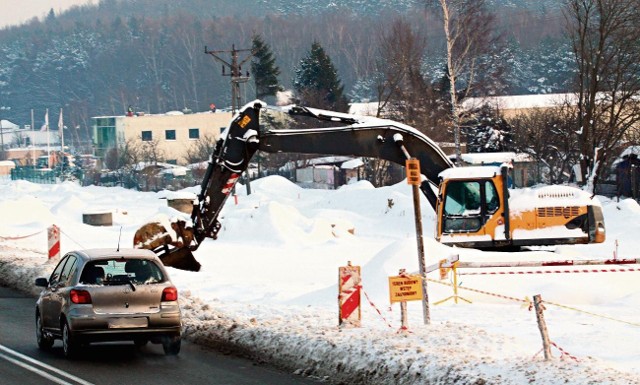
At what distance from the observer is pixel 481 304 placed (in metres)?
21.3

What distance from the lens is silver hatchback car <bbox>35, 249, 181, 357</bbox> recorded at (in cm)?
1597

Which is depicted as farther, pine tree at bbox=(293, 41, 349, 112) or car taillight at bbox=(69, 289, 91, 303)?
pine tree at bbox=(293, 41, 349, 112)

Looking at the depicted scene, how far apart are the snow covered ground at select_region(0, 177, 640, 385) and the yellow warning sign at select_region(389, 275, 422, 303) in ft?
1.65

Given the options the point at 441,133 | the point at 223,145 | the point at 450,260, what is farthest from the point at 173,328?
the point at 441,133

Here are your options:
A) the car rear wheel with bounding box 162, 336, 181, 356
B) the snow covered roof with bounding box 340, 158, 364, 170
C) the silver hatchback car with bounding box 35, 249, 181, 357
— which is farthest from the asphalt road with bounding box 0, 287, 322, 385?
the snow covered roof with bounding box 340, 158, 364, 170

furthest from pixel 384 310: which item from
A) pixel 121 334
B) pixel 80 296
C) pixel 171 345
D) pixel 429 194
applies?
pixel 429 194

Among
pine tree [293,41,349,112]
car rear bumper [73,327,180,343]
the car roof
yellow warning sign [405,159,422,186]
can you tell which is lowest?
car rear bumper [73,327,180,343]

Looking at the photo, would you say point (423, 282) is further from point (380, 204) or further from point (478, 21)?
point (478, 21)

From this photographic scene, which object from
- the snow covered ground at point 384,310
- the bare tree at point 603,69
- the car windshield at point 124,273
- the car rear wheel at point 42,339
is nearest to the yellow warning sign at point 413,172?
the snow covered ground at point 384,310

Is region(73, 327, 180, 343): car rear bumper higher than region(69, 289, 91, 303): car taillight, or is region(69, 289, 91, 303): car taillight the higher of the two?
region(69, 289, 91, 303): car taillight

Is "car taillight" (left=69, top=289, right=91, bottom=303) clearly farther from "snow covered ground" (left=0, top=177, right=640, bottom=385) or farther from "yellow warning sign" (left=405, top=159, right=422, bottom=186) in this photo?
"yellow warning sign" (left=405, top=159, right=422, bottom=186)

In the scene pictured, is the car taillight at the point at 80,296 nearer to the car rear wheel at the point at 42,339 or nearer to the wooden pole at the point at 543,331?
the car rear wheel at the point at 42,339

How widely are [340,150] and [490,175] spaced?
13.9 feet

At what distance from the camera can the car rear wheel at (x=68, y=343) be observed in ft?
52.7
